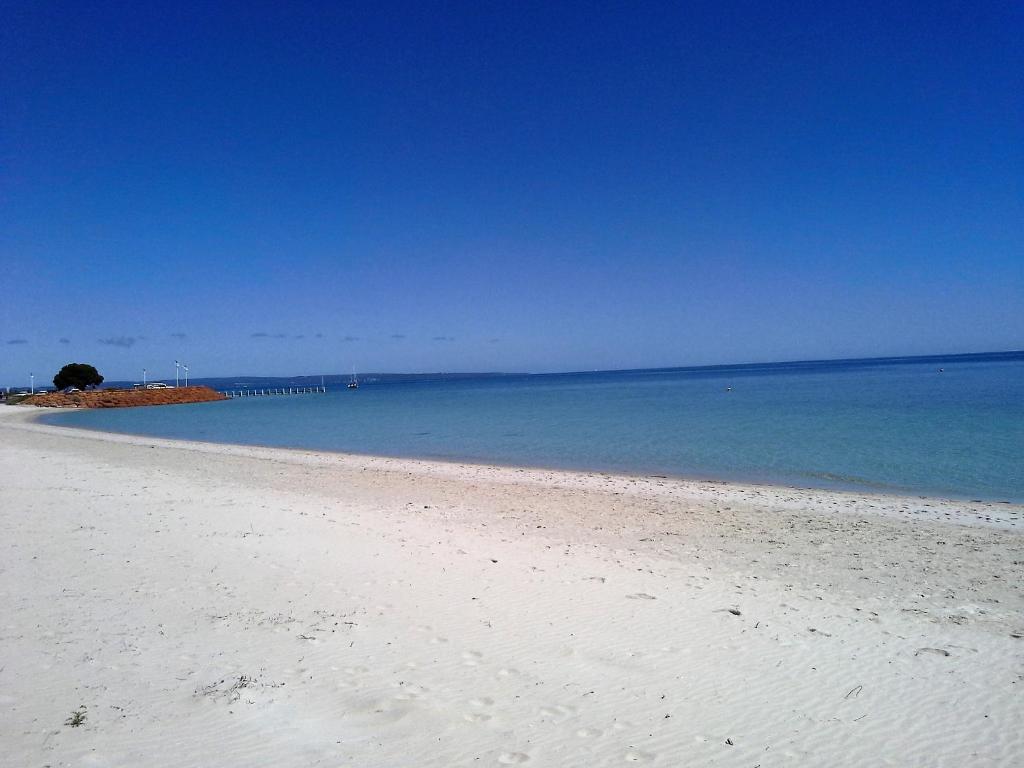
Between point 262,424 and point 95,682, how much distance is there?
131 feet

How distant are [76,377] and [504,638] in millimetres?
96352

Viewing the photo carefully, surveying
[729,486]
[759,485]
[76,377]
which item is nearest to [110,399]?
[76,377]

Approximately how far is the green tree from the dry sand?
85822 mm

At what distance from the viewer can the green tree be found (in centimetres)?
7962

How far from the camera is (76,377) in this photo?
8056cm

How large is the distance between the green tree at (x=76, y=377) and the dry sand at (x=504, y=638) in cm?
8582

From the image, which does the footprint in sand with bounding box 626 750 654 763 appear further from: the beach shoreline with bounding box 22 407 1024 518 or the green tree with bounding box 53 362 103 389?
the green tree with bounding box 53 362 103 389

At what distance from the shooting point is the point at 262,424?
41562 millimetres

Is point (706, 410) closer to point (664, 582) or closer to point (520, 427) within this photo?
point (520, 427)

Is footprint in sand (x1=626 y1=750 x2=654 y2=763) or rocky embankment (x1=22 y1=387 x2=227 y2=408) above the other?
rocky embankment (x1=22 y1=387 x2=227 y2=408)

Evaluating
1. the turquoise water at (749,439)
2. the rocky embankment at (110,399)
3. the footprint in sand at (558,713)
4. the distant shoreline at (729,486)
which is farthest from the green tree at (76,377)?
the footprint in sand at (558,713)

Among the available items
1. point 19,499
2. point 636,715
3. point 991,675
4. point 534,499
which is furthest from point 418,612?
point 19,499

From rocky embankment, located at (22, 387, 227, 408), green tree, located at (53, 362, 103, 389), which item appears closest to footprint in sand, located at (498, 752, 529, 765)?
rocky embankment, located at (22, 387, 227, 408)

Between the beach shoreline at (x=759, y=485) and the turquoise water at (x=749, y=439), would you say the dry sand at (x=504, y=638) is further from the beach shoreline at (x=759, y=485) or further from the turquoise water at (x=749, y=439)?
the turquoise water at (x=749, y=439)
